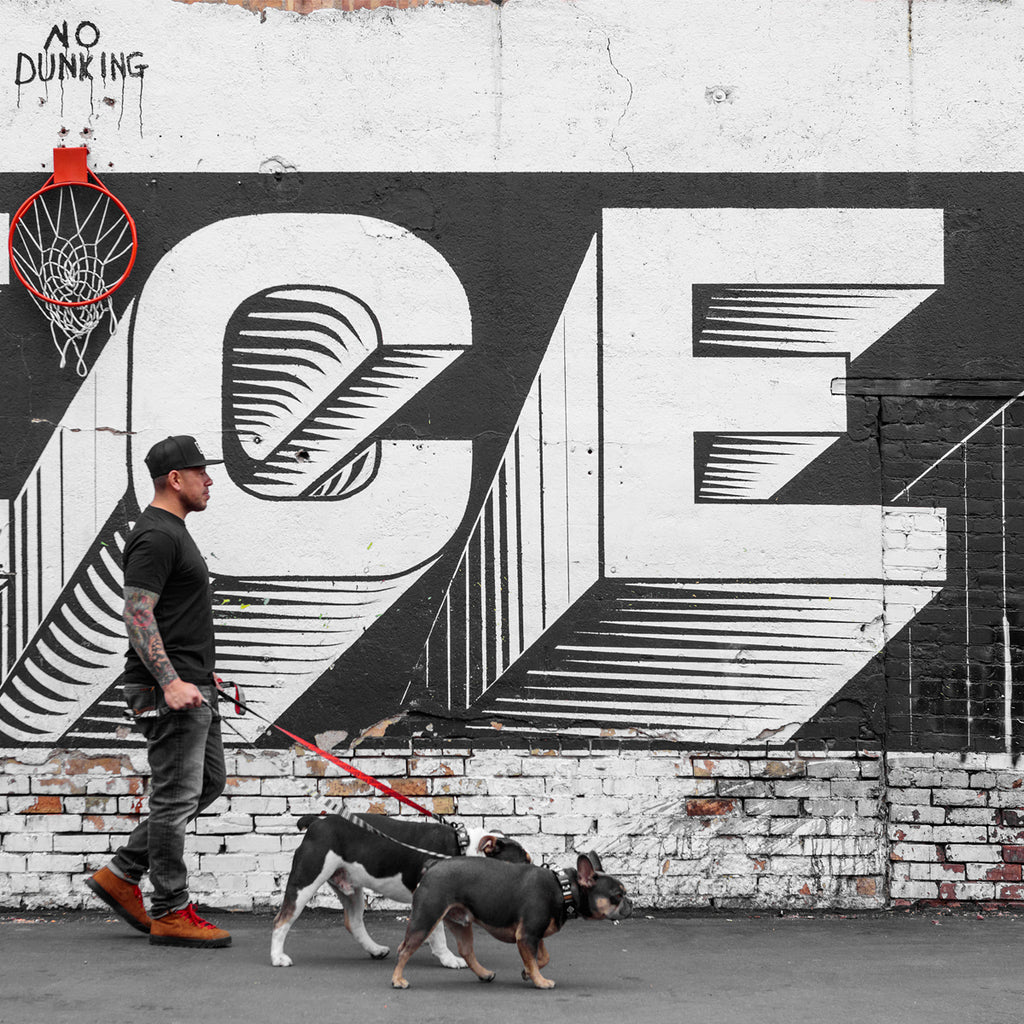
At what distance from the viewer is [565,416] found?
20.1 ft

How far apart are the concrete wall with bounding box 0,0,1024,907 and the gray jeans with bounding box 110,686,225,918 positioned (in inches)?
32.0

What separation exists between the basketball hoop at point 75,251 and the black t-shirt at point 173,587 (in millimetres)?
1424

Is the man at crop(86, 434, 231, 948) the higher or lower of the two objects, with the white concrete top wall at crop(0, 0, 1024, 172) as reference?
lower

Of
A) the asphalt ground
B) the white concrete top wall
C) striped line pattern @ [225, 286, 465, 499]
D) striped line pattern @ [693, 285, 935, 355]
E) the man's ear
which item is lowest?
the asphalt ground

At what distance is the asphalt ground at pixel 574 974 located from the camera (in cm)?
426

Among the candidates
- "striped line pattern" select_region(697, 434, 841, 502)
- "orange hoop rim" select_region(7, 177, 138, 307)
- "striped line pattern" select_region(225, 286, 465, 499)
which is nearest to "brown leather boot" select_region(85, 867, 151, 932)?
"striped line pattern" select_region(225, 286, 465, 499)

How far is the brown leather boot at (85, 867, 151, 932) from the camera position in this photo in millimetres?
5188

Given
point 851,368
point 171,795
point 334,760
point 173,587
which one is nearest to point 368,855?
point 334,760

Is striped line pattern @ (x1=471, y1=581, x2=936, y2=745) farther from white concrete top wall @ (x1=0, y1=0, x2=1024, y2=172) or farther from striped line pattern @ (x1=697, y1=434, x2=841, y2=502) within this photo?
white concrete top wall @ (x1=0, y1=0, x2=1024, y2=172)

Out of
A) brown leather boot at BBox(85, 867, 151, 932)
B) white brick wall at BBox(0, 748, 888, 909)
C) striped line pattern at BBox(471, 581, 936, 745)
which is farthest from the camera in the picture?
striped line pattern at BBox(471, 581, 936, 745)

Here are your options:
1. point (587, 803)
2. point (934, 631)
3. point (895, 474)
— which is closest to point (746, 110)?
point (895, 474)

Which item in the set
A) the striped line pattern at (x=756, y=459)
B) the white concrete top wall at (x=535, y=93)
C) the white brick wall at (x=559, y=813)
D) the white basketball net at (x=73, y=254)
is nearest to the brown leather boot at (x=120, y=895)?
the white brick wall at (x=559, y=813)

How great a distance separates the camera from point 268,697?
6.00m

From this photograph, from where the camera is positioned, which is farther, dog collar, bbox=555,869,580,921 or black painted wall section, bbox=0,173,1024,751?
black painted wall section, bbox=0,173,1024,751
